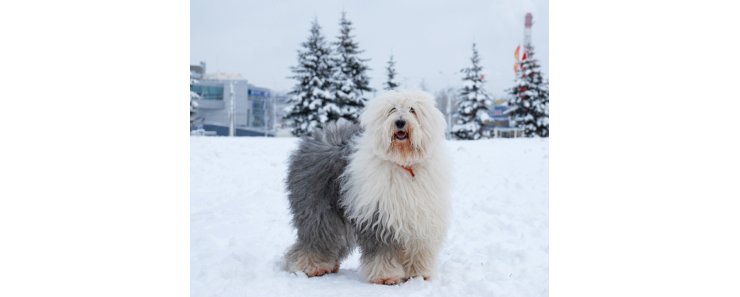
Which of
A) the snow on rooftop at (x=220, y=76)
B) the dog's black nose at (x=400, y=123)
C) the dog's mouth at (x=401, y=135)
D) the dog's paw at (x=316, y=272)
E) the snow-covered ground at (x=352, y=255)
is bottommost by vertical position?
the dog's paw at (x=316, y=272)

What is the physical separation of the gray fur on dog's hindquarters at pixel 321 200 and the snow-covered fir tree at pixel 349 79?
1.67 m

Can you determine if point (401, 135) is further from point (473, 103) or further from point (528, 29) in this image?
point (473, 103)

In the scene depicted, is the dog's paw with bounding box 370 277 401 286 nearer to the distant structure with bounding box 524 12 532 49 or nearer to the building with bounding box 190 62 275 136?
the building with bounding box 190 62 275 136

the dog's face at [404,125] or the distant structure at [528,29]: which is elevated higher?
the distant structure at [528,29]

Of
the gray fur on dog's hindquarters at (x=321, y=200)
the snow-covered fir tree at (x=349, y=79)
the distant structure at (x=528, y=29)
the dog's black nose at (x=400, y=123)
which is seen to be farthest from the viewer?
the snow-covered fir tree at (x=349, y=79)

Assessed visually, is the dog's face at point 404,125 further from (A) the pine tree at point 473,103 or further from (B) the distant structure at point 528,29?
(A) the pine tree at point 473,103

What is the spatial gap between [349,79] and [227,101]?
3274 millimetres

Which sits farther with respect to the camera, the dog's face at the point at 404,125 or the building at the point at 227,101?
the building at the point at 227,101

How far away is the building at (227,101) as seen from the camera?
11.4 feet

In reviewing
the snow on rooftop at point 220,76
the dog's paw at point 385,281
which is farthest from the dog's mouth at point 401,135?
the snow on rooftop at point 220,76

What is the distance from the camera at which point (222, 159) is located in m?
4.65

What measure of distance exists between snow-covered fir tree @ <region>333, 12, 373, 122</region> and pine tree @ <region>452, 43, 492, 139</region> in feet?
3.21
